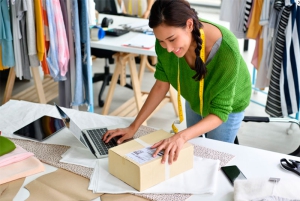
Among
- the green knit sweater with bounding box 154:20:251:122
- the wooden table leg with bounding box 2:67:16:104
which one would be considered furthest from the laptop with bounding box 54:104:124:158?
the wooden table leg with bounding box 2:67:16:104

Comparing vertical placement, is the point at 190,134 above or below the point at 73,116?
above

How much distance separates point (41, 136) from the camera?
5.77ft

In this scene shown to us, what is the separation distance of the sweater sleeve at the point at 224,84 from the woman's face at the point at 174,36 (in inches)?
6.6

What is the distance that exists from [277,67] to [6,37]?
73.4 inches

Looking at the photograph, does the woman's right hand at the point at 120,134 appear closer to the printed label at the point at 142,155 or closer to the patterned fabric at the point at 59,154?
the patterned fabric at the point at 59,154

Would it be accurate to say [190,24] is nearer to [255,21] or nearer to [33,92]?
[255,21]

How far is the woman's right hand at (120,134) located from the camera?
1.67 meters

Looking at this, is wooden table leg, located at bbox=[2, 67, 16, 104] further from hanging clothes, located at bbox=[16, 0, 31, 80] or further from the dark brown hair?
the dark brown hair

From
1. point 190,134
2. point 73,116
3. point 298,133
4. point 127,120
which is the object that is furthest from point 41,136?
point 298,133

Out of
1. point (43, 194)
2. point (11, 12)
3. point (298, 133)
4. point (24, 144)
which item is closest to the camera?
point (43, 194)

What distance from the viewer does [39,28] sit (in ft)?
8.82

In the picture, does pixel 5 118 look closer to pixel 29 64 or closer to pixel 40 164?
pixel 40 164

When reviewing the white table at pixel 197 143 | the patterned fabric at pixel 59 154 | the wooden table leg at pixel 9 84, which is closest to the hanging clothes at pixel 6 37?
the wooden table leg at pixel 9 84

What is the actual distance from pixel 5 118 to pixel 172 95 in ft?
5.94
